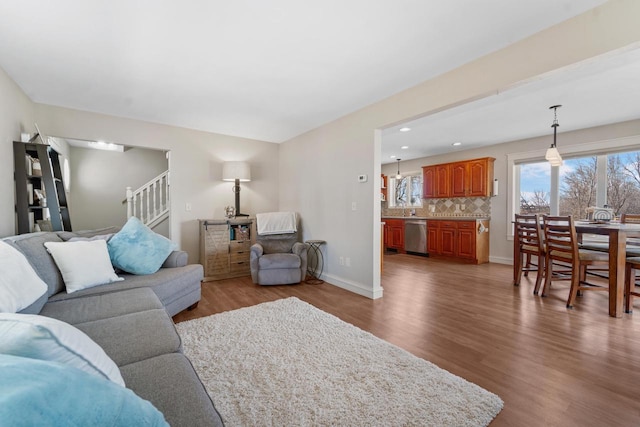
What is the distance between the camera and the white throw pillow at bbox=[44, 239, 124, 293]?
2.11 m

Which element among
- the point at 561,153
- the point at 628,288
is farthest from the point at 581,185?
the point at 628,288

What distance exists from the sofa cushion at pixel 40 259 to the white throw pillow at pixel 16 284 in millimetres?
302

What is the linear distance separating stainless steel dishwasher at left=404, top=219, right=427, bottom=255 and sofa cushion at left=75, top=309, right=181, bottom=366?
5640 millimetres

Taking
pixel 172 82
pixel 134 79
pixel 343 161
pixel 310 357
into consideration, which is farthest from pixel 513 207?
pixel 134 79

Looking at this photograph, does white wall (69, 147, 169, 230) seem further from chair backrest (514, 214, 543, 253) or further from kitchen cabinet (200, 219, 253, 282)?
chair backrest (514, 214, 543, 253)

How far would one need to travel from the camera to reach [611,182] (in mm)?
4238

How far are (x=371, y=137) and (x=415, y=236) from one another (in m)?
3.72

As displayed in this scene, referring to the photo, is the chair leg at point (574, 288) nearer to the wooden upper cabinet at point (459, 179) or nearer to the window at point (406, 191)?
the wooden upper cabinet at point (459, 179)

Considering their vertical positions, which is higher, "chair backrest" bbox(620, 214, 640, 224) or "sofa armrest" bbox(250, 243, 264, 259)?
"chair backrest" bbox(620, 214, 640, 224)

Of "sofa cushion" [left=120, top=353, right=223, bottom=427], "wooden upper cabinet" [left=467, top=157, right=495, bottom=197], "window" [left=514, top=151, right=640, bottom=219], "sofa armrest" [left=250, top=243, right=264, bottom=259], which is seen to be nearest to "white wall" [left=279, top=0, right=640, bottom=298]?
"wooden upper cabinet" [left=467, top=157, right=495, bottom=197]

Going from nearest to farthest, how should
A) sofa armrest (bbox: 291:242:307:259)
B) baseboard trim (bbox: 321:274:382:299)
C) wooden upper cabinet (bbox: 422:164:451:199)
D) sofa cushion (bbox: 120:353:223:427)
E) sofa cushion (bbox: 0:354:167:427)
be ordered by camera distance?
1. sofa cushion (bbox: 0:354:167:427)
2. sofa cushion (bbox: 120:353:223:427)
3. baseboard trim (bbox: 321:274:382:299)
4. sofa armrest (bbox: 291:242:307:259)
5. wooden upper cabinet (bbox: 422:164:451:199)

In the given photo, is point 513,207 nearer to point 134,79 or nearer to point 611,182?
point 611,182

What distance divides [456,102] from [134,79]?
10.2 feet

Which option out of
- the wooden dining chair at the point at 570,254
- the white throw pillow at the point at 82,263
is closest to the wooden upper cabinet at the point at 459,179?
the wooden dining chair at the point at 570,254
